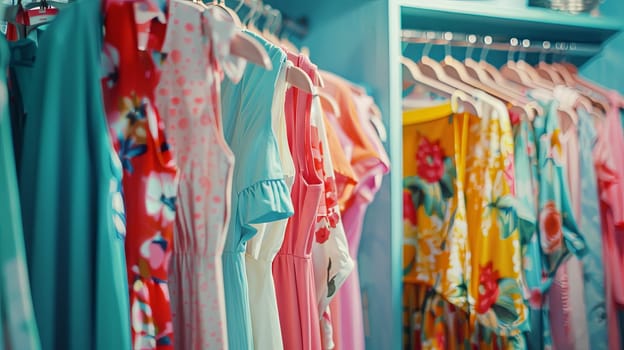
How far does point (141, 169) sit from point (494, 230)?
2.79 feet

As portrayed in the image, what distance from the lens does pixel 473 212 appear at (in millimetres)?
1349

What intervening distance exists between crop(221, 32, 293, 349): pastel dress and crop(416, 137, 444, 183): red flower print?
26.4 inches

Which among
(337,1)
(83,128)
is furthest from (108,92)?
(337,1)

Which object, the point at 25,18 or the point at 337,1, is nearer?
the point at 25,18

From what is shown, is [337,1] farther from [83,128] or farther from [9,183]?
[9,183]

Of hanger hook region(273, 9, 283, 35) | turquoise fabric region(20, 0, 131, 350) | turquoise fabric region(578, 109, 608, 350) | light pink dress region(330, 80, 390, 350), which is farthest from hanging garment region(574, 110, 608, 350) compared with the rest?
turquoise fabric region(20, 0, 131, 350)

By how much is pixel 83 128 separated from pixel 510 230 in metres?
0.94

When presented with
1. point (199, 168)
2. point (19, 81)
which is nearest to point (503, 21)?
point (199, 168)

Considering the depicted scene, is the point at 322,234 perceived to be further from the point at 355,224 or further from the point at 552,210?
the point at 552,210

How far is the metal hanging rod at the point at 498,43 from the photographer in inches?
59.2

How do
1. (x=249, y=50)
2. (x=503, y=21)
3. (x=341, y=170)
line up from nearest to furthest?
(x=249, y=50)
(x=341, y=170)
(x=503, y=21)

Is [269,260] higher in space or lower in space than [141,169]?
lower

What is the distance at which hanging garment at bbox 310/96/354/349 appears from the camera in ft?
3.34

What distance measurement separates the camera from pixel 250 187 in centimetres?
84
